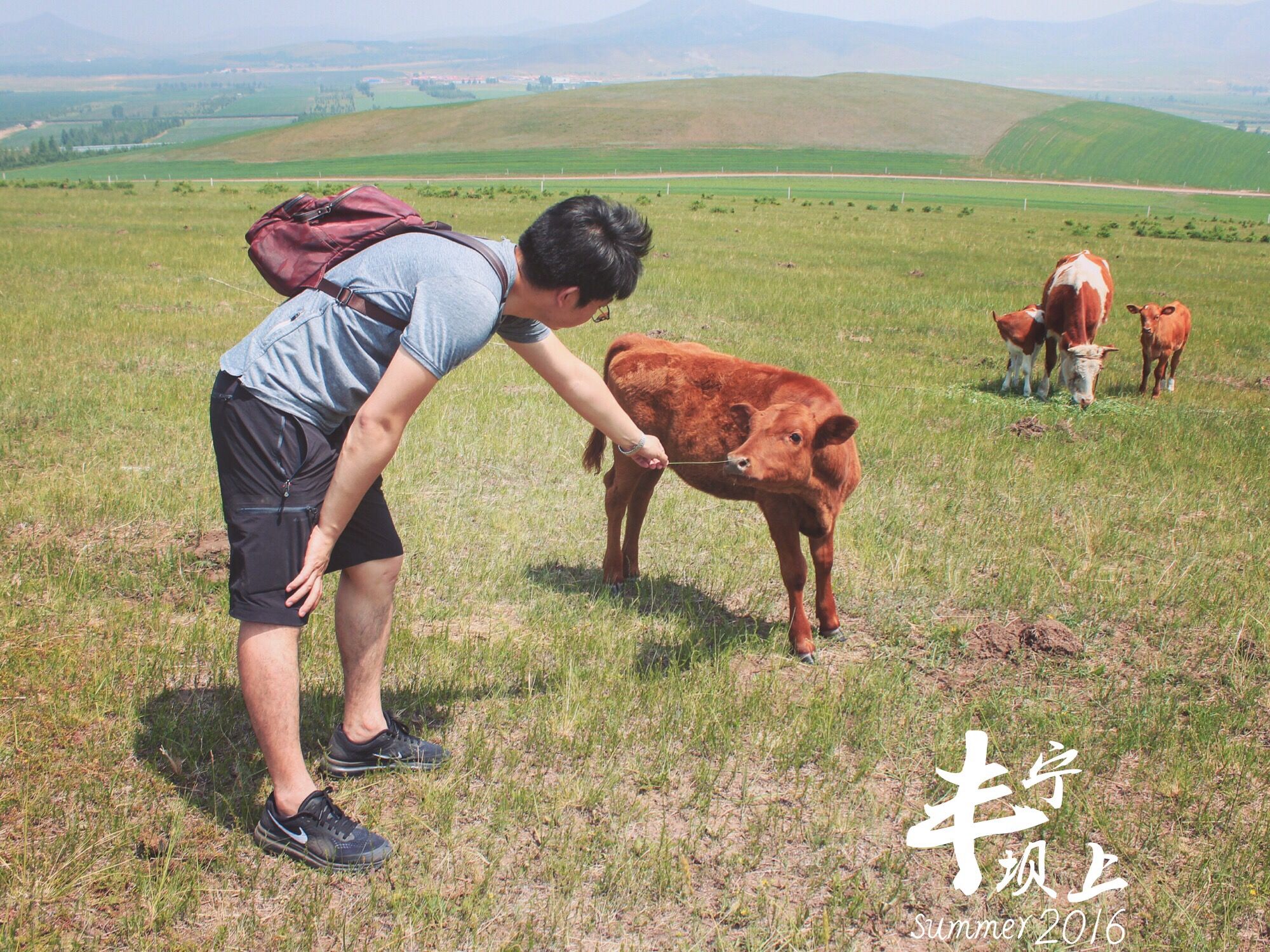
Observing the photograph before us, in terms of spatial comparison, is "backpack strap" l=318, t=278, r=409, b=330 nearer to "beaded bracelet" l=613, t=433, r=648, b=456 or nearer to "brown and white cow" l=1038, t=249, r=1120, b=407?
"beaded bracelet" l=613, t=433, r=648, b=456

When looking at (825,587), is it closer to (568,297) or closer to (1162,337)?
(568,297)

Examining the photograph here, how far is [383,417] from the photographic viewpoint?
10.2 ft

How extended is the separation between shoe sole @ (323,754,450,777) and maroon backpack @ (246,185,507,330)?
1995 mm

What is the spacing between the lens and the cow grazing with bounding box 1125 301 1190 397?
1182 cm

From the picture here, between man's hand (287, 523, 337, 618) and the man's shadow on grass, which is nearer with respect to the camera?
man's hand (287, 523, 337, 618)

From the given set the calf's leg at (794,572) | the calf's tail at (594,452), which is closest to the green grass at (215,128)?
the calf's tail at (594,452)

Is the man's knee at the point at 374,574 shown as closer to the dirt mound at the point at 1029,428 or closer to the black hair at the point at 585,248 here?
the black hair at the point at 585,248

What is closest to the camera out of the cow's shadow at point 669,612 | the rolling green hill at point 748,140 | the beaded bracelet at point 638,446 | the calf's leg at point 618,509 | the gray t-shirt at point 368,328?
the gray t-shirt at point 368,328

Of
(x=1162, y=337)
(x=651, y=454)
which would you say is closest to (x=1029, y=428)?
(x=1162, y=337)

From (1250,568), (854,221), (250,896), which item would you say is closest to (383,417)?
(250,896)

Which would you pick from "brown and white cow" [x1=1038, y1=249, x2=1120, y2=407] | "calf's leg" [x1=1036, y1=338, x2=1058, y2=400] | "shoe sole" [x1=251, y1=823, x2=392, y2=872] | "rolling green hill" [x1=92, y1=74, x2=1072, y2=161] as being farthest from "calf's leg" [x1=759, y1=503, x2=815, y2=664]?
"rolling green hill" [x1=92, y1=74, x2=1072, y2=161]

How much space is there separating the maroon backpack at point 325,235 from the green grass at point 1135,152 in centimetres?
7822

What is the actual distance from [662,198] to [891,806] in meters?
40.3

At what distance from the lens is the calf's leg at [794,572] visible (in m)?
5.37
